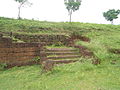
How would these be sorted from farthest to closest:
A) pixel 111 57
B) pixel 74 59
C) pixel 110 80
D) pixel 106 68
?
pixel 111 57
pixel 74 59
pixel 106 68
pixel 110 80

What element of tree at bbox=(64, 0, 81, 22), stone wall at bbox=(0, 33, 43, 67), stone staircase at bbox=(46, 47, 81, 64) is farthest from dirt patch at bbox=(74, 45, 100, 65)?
tree at bbox=(64, 0, 81, 22)

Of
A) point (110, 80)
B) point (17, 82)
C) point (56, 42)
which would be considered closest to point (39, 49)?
point (56, 42)

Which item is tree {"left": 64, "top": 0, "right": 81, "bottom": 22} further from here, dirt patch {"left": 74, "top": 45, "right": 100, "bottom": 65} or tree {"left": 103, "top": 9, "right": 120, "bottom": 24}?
dirt patch {"left": 74, "top": 45, "right": 100, "bottom": 65}

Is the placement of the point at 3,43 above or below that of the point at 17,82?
above

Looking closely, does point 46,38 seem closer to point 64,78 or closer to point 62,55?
point 62,55

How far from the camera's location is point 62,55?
655 cm

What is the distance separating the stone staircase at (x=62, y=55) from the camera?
20.1 feet

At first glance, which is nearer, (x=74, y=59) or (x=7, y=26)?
(x=74, y=59)

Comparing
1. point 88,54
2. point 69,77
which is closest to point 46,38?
point 88,54

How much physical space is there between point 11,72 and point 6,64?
594 mm

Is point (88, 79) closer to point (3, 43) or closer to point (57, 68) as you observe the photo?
point (57, 68)

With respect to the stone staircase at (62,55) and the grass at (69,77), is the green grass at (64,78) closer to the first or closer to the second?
the grass at (69,77)

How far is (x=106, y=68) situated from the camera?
5.89m

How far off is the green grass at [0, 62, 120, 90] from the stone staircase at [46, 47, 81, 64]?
53 centimetres
